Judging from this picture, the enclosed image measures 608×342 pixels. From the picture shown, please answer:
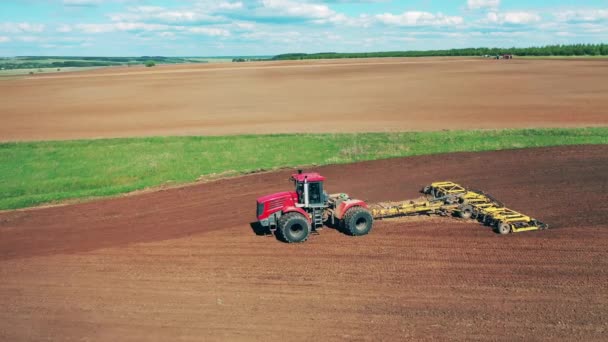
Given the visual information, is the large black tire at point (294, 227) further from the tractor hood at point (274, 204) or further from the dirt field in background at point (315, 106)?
the dirt field in background at point (315, 106)

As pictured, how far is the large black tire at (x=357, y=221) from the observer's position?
1891 cm

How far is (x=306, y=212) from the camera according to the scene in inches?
762

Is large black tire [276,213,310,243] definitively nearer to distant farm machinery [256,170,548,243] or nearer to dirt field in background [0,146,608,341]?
distant farm machinery [256,170,548,243]

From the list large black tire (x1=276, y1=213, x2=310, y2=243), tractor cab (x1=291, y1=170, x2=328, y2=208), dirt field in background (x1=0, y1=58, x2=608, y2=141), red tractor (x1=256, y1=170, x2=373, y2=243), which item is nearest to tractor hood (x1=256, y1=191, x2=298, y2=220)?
red tractor (x1=256, y1=170, x2=373, y2=243)

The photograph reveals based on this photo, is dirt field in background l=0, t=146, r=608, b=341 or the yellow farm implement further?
the yellow farm implement

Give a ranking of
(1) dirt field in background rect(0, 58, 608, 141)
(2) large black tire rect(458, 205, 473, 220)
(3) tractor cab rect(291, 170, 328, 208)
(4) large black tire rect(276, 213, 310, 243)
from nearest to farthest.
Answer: (4) large black tire rect(276, 213, 310, 243) → (3) tractor cab rect(291, 170, 328, 208) → (2) large black tire rect(458, 205, 473, 220) → (1) dirt field in background rect(0, 58, 608, 141)

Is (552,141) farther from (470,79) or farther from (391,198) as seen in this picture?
(470,79)

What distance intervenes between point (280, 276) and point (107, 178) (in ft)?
62.6

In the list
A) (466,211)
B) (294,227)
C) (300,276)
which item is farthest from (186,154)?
(300,276)

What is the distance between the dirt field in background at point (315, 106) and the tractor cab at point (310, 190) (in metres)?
25.6

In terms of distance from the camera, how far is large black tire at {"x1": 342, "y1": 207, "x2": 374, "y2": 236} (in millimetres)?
18906

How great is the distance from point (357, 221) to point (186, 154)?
20220 millimetres

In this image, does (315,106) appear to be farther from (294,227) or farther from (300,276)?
(300,276)

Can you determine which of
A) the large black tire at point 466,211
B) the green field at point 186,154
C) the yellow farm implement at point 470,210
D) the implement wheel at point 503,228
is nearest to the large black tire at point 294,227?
the yellow farm implement at point 470,210
